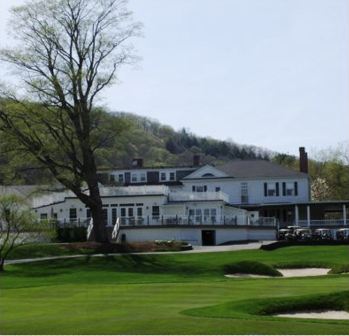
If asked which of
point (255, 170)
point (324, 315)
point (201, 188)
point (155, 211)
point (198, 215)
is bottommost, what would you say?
point (324, 315)

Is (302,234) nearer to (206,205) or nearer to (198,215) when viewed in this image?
(198,215)

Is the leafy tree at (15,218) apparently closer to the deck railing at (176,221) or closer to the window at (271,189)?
the deck railing at (176,221)

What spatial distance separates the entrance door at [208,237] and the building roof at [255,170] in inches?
587

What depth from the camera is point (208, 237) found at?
59.3m

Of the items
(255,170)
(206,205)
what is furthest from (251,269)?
(255,170)

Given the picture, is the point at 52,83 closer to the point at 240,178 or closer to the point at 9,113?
the point at 9,113

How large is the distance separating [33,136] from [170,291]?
1099 inches

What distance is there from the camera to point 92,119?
50.7m

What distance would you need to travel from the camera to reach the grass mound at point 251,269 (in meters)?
36.8

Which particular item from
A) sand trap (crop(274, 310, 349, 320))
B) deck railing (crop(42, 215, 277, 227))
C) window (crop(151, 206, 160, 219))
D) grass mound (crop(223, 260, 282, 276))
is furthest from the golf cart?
sand trap (crop(274, 310, 349, 320))

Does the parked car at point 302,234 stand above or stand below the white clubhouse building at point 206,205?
below

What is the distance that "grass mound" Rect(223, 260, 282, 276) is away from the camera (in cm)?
3684

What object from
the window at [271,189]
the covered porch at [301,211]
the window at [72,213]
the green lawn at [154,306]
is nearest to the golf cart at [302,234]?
the covered porch at [301,211]

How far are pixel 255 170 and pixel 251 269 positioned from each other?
37.1 metres
